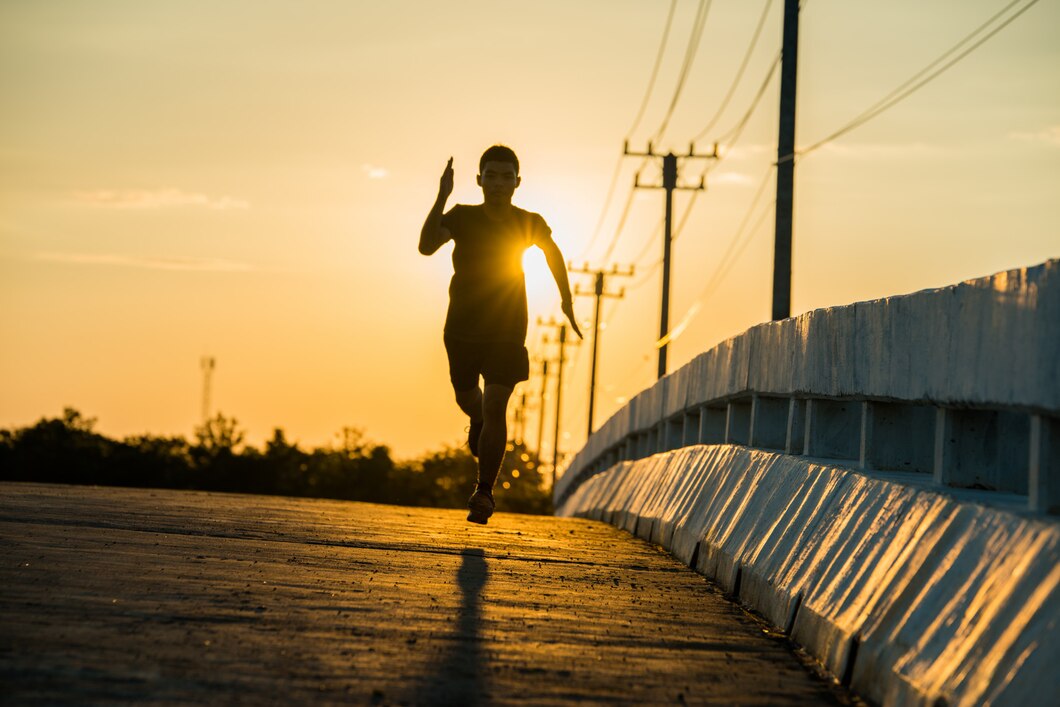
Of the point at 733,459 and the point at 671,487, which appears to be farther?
the point at 671,487

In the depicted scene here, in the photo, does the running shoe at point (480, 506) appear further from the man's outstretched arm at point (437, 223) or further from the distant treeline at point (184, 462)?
the distant treeline at point (184, 462)

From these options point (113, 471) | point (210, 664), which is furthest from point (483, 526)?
point (113, 471)

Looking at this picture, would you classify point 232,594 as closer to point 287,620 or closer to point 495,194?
point 287,620

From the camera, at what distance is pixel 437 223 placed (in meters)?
10.7

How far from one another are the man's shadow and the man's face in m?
4.04

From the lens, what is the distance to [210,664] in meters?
5.05

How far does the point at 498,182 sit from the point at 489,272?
0.56m

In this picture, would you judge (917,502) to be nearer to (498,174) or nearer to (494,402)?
(494,402)

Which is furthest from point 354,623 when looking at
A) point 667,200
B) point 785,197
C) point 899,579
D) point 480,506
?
point 667,200

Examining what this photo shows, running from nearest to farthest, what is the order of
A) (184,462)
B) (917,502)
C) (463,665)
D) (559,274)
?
1. (463,665)
2. (917,502)
3. (559,274)
4. (184,462)

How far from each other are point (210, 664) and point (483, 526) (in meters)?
6.61

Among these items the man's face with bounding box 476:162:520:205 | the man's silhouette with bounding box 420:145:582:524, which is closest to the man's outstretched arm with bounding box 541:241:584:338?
the man's silhouette with bounding box 420:145:582:524

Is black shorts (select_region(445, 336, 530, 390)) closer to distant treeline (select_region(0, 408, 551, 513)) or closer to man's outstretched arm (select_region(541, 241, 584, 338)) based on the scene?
man's outstretched arm (select_region(541, 241, 584, 338))

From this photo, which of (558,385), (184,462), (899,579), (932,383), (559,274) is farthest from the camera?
(558,385)
